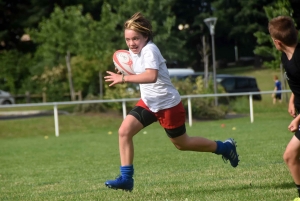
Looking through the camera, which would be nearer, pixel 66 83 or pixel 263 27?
pixel 66 83

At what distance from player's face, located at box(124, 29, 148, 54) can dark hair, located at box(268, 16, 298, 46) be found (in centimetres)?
156

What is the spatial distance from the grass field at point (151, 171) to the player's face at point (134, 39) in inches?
61.6

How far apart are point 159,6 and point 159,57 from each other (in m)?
44.1

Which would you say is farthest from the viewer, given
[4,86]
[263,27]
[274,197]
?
[263,27]

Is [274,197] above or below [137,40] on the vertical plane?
below

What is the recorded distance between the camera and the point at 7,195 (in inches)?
320

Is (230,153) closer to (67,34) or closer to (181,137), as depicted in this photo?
(181,137)

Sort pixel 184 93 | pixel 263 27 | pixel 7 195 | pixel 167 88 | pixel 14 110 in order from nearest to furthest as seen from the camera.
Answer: pixel 167 88 < pixel 7 195 < pixel 184 93 < pixel 14 110 < pixel 263 27

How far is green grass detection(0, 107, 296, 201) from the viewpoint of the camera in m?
7.35

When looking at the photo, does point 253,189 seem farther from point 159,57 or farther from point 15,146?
point 15,146

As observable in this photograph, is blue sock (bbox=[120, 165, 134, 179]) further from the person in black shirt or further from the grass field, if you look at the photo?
the person in black shirt

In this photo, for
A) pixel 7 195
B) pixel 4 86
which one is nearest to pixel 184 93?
pixel 7 195

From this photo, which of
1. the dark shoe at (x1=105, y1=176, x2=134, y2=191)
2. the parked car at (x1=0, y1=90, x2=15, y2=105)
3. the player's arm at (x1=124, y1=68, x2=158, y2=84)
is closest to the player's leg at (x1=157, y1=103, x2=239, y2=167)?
the player's arm at (x1=124, y1=68, x2=158, y2=84)

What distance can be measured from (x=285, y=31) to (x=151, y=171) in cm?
443
